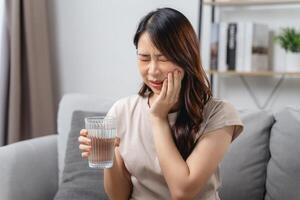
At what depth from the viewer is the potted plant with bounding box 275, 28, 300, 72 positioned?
2.38 m

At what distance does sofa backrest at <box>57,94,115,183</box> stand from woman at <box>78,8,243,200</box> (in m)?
0.68

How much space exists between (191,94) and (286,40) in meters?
1.17

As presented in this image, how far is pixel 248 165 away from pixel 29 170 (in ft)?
2.94

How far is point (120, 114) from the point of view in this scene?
4.98 feet

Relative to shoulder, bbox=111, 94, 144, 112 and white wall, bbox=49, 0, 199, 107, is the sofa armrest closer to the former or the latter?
shoulder, bbox=111, 94, 144, 112

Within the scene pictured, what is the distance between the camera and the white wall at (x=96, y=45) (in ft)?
9.58

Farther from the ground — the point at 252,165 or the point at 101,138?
the point at 101,138

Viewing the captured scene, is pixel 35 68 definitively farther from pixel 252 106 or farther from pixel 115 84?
pixel 252 106

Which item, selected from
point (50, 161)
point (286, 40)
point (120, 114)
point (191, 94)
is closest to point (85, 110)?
point (50, 161)

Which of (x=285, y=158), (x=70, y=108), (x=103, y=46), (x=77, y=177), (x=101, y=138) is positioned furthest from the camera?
(x=103, y=46)

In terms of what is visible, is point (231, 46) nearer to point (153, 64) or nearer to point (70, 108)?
point (70, 108)

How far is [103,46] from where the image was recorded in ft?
9.81

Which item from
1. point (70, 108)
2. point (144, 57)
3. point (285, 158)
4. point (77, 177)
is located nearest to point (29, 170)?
point (77, 177)

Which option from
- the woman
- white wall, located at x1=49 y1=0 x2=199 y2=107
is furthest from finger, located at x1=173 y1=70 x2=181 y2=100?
white wall, located at x1=49 y1=0 x2=199 y2=107
